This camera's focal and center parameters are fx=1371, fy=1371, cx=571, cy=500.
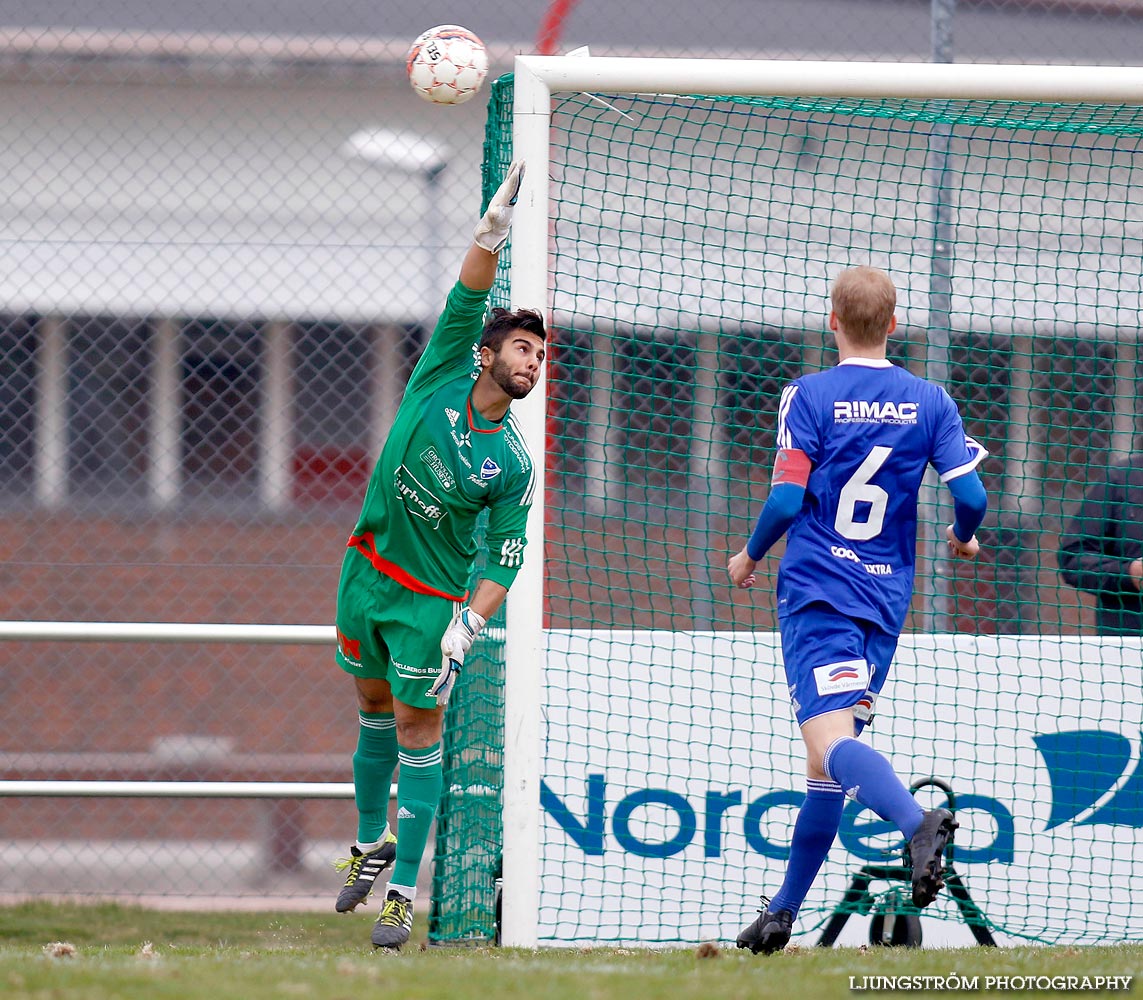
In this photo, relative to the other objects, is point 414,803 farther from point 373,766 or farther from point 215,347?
point 215,347

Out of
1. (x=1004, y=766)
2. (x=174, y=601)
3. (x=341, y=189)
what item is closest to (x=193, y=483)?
(x=174, y=601)

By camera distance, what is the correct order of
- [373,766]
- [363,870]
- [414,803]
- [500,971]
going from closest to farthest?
[500,971]
[414,803]
[363,870]
[373,766]

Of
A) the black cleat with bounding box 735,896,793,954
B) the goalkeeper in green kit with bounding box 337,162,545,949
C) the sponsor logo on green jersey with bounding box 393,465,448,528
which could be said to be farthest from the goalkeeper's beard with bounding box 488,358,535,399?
the black cleat with bounding box 735,896,793,954

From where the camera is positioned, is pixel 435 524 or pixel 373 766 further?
pixel 373 766

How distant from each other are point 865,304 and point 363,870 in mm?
2518

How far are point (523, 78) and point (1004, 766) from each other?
3.25 m

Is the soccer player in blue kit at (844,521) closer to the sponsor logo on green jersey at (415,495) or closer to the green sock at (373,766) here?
the sponsor logo on green jersey at (415,495)

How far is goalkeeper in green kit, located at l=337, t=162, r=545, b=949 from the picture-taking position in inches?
173

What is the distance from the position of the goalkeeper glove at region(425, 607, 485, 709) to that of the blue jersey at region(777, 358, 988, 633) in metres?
0.99

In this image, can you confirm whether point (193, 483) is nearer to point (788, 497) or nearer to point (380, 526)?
point (380, 526)

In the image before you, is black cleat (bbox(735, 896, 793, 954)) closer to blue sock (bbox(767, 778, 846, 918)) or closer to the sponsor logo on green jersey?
blue sock (bbox(767, 778, 846, 918))

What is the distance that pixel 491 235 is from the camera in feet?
14.1

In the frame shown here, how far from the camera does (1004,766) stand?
548 centimetres

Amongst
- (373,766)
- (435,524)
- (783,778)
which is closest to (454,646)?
(435,524)
